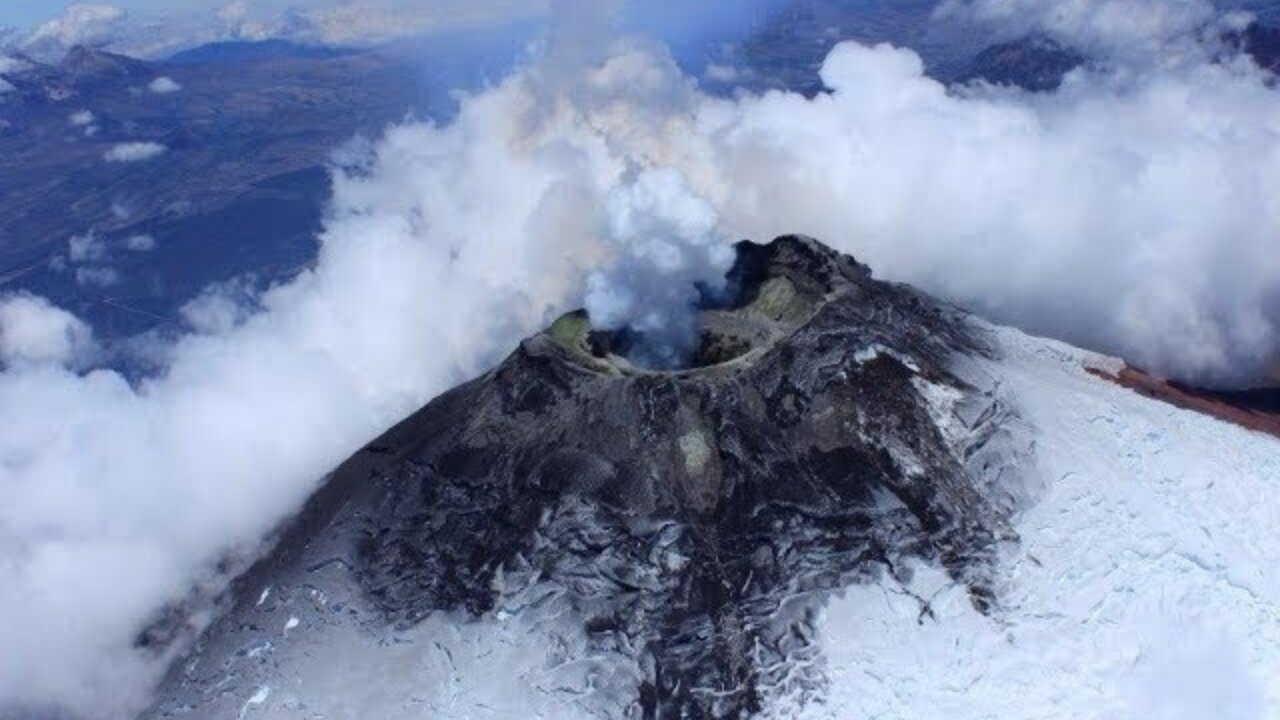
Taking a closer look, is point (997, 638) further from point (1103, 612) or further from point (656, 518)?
point (656, 518)

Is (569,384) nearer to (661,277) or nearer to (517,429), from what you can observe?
(517,429)

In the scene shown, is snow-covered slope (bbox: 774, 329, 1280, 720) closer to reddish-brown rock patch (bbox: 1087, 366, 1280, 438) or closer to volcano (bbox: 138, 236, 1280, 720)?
volcano (bbox: 138, 236, 1280, 720)

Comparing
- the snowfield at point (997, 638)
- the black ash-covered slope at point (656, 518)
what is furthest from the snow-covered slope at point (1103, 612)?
the black ash-covered slope at point (656, 518)

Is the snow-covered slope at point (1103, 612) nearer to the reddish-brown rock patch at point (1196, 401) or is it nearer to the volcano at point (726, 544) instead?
the volcano at point (726, 544)

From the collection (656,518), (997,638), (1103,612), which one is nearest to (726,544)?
(656,518)

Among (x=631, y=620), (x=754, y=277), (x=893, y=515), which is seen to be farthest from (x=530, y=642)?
(x=754, y=277)

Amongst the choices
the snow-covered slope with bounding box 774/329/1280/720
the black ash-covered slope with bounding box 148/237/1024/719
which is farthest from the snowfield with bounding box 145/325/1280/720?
the black ash-covered slope with bounding box 148/237/1024/719
